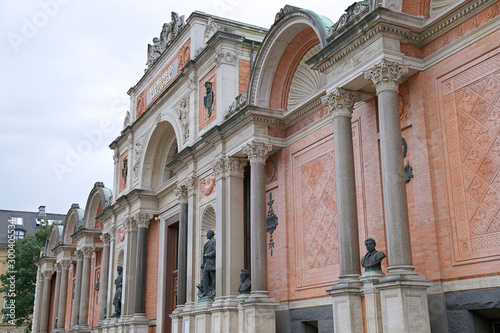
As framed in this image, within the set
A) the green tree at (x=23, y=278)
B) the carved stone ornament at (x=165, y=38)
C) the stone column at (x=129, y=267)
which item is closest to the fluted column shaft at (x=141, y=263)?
the stone column at (x=129, y=267)

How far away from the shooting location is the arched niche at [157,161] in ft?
82.1

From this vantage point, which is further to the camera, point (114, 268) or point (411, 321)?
point (114, 268)

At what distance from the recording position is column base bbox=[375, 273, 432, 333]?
989cm

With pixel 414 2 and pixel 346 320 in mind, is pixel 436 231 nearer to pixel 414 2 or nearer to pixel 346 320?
pixel 346 320

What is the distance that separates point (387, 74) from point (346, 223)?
3.11m

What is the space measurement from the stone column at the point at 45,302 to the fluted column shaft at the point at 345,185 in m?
32.7

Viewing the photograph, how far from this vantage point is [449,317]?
10398 mm

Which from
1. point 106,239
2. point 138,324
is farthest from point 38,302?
point 138,324

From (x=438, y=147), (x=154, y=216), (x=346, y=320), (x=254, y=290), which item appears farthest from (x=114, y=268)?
(x=438, y=147)

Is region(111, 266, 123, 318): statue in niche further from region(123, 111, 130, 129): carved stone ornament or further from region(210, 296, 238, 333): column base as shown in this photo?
region(210, 296, 238, 333): column base

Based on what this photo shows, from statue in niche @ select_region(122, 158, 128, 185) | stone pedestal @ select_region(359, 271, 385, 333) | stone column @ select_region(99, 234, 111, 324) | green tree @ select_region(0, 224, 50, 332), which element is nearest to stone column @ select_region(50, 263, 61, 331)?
green tree @ select_region(0, 224, 50, 332)

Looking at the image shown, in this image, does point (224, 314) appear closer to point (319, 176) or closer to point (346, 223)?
point (319, 176)

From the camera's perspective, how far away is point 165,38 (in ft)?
80.6

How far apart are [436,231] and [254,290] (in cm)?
586
